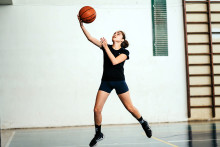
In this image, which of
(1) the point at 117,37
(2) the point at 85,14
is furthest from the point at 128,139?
(2) the point at 85,14

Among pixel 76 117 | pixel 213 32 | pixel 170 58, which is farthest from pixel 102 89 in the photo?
pixel 213 32

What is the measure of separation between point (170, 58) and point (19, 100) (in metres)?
4.37

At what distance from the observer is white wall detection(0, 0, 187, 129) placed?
8617mm

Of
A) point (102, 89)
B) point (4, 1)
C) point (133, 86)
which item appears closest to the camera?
point (102, 89)

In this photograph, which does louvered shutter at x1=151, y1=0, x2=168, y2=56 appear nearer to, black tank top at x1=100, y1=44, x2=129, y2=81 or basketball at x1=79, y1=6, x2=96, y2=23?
basketball at x1=79, y1=6, x2=96, y2=23

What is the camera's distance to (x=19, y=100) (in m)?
8.58

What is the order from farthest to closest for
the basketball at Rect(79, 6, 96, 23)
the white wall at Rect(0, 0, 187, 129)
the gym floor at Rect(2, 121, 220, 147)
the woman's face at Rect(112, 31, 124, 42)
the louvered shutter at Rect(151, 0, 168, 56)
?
the louvered shutter at Rect(151, 0, 168, 56), the white wall at Rect(0, 0, 187, 129), the gym floor at Rect(2, 121, 220, 147), the basketball at Rect(79, 6, 96, 23), the woman's face at Rect(112, 31, 124, 42)

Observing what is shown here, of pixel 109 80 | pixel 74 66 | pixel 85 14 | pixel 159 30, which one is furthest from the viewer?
pixel 159 30

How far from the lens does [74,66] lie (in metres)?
8.87

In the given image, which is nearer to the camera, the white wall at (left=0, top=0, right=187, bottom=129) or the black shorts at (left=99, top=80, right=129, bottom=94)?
the black shorts at (left=99, top=80, right=129, bottom=94)

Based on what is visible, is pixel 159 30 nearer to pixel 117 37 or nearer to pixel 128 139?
pixel 128 139

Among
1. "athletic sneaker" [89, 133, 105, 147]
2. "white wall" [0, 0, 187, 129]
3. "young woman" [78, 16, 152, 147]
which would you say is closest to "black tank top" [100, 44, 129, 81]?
"young woman" [78, 16, 152, 147]

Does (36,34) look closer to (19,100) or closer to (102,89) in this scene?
(19,100)

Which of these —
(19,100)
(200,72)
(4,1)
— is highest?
(4,1)
